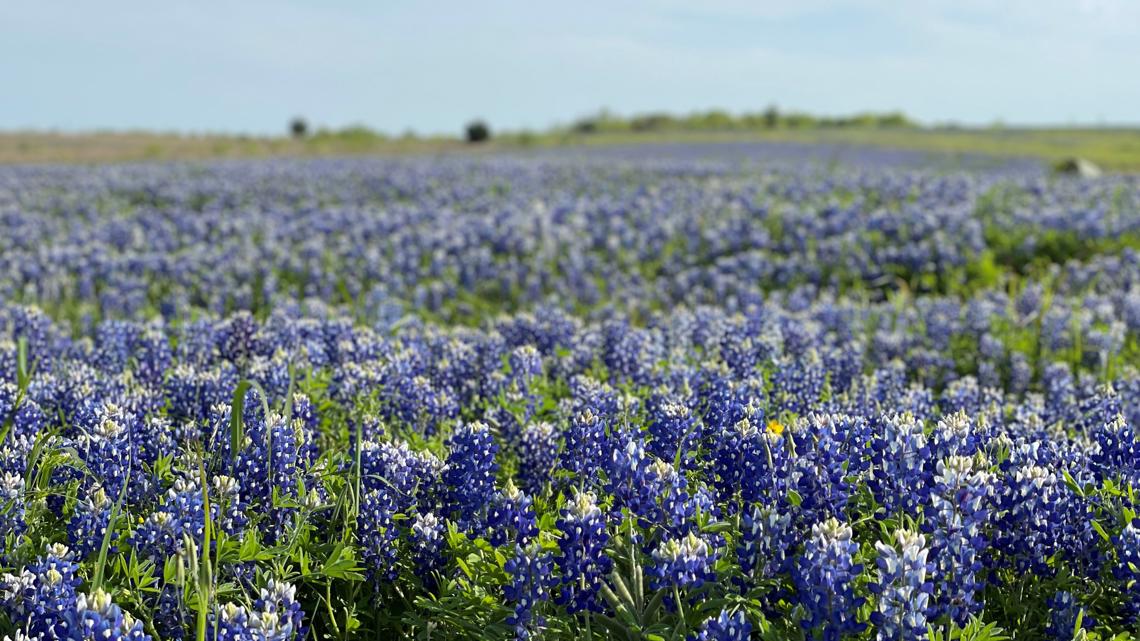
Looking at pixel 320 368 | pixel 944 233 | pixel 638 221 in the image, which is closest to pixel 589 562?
pixel 320 368

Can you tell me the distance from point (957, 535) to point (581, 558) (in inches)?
41.6

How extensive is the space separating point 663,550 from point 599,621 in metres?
0.33

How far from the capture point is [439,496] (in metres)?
3.65

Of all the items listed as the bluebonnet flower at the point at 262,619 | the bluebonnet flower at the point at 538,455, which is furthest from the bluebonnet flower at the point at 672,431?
the bluebonnet flower at the point at 262,619

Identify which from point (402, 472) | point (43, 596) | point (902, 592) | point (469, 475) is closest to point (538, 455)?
point (469, 475)

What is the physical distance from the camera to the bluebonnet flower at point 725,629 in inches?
107

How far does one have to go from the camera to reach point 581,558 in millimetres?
2979

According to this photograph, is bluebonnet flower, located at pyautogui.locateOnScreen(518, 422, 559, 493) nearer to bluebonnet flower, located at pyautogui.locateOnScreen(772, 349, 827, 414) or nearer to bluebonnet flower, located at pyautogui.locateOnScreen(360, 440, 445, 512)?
bluebonnet flower, located at pyautogui.locateOnScreen(360, 440, 445, 512)

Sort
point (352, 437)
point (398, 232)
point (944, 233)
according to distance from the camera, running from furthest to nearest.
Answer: point (398, 232) < point (944, 233) < point (352, 437)

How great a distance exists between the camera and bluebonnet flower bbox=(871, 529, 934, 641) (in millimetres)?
2633

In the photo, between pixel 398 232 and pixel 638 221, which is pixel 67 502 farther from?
pixel 638 221

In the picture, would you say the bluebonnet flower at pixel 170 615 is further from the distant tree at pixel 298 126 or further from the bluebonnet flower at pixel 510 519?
the distant tree at pixel 298 126

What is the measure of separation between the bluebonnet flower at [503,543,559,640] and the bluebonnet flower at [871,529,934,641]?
3.02 ft

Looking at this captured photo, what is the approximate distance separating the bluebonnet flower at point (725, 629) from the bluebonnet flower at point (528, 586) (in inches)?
19.2
